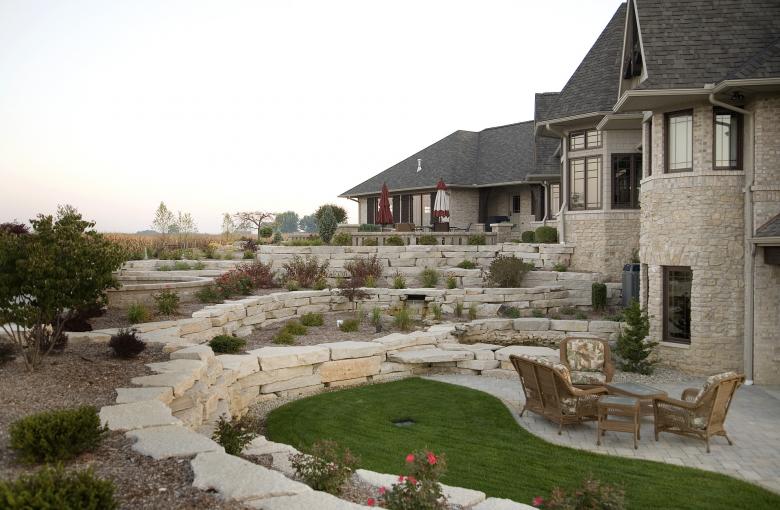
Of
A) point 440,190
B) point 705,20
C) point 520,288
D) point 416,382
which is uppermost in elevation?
point 705,20

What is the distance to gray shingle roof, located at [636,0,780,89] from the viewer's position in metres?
11.5

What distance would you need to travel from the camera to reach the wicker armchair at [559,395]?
8031 mm

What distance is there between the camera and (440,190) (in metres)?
23.7

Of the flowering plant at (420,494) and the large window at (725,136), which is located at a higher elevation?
the large window at (725,136)

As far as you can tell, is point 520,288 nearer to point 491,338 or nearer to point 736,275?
point 491,338

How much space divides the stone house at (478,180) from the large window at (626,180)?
477 centimetres

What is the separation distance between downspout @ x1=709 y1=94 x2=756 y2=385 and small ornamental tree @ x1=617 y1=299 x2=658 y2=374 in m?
1.69

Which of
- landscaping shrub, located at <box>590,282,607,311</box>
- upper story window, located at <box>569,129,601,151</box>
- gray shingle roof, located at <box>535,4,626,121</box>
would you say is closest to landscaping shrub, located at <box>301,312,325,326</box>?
landscaping shrub, located at <box>590,282,607,311</box>

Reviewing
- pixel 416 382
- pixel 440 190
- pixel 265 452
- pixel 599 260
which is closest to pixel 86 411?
pixel 265 452

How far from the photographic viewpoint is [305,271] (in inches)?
648

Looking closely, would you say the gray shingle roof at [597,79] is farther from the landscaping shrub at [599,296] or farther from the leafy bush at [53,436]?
the leafy bush at [53,436]

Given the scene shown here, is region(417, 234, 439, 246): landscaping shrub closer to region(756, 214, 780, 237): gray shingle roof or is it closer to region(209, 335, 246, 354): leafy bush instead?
region(756, 214, 780, 237): gray shingle roof

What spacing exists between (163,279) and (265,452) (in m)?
10.7

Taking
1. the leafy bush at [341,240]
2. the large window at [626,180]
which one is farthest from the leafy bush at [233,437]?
the large window at [626,180]
